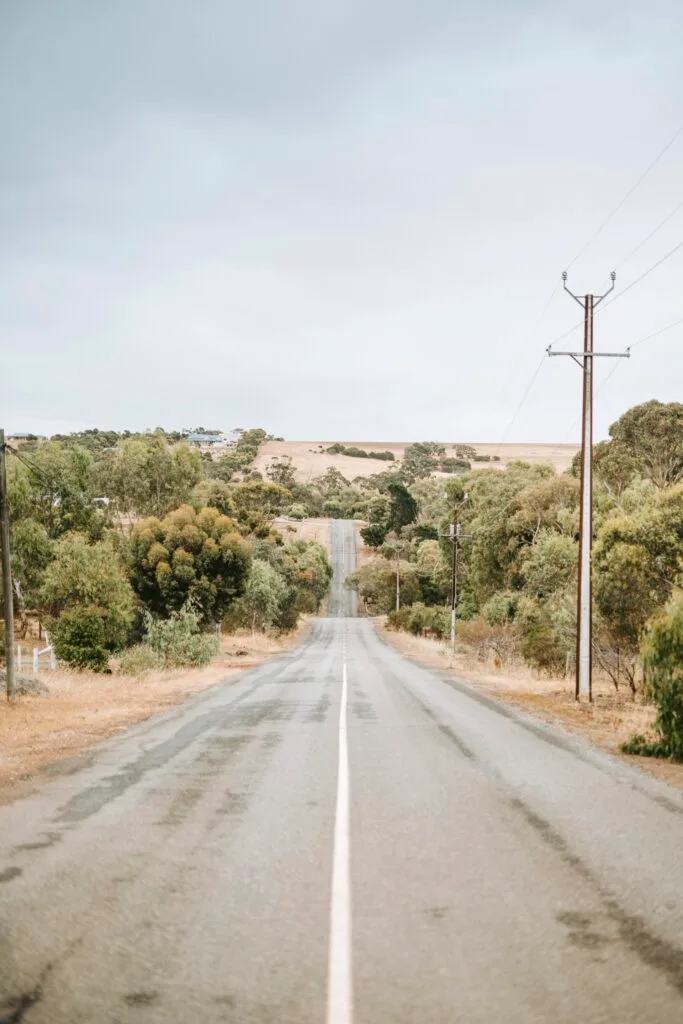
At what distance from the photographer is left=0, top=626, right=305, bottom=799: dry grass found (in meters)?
12.5

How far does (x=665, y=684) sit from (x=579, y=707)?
278 inches

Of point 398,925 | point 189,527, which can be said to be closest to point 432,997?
point 398,925

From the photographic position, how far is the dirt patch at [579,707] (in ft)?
41.3

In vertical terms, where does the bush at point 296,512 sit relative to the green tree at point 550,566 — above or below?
above

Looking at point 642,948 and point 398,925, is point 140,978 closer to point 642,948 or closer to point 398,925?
point 398,925

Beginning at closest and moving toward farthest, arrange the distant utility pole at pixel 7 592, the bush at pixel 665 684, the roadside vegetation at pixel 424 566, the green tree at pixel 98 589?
the bush at pixel 665 684 < the distant utility pole at pixel 7 592 < the roadside vegetation at pixel 424 566 < the green tree at pixel 98 589

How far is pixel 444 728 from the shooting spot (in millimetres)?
15172

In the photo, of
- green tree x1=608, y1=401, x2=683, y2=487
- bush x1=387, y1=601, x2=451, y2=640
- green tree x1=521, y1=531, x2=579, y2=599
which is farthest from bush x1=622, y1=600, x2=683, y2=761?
bush x1=387, y1=601, x2=451, y2=640

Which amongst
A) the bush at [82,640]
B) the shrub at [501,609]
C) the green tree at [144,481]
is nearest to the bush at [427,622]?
the shrub at [501,609]

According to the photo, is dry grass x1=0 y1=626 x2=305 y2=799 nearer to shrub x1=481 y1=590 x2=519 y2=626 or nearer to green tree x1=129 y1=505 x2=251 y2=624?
green tree x1=129 y1=505 x2=251 y2=624

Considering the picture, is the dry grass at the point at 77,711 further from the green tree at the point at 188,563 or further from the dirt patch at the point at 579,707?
the dirt patch at the point at 579,707

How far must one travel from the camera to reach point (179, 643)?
3625cm

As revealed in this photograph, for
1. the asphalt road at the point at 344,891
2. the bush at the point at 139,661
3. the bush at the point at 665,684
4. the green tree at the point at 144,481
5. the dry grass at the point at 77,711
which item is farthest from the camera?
the green tree at the point at 144,481

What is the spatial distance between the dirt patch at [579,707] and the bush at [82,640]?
14.4 meters
